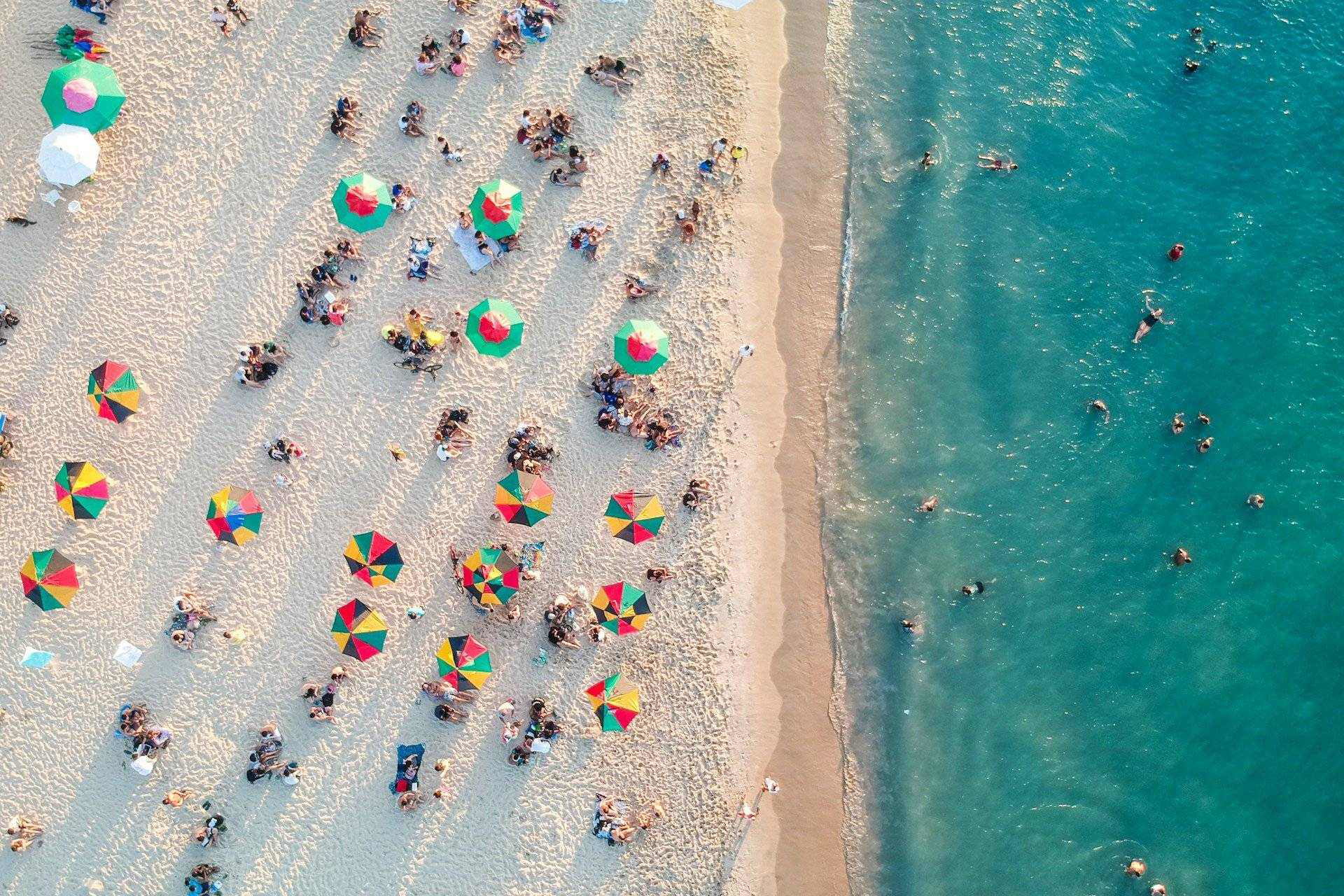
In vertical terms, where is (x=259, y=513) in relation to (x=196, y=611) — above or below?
above

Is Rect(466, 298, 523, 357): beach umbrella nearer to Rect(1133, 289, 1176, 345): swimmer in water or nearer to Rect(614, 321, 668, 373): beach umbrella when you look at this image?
Rect(614, 321, 668, 373): beach umbrella

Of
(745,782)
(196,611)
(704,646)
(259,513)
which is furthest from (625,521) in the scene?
(196,611)

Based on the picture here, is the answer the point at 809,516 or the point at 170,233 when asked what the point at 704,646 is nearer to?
the point at 809,516

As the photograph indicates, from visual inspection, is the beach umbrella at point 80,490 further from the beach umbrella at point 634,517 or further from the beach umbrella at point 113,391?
the beach umbrella at point 634,517

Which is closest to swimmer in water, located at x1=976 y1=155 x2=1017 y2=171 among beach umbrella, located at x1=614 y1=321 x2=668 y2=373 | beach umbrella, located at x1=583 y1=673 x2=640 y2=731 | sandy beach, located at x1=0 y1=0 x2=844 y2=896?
sandy beach, located at x1=0 y1=0 x2=844 y2=896

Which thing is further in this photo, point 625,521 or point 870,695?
point 870,695

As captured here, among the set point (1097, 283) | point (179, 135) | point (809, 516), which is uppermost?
point (1097, 283)

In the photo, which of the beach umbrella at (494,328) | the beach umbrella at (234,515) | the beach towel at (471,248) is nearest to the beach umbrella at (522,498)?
the beach umbrella at (494,328)
